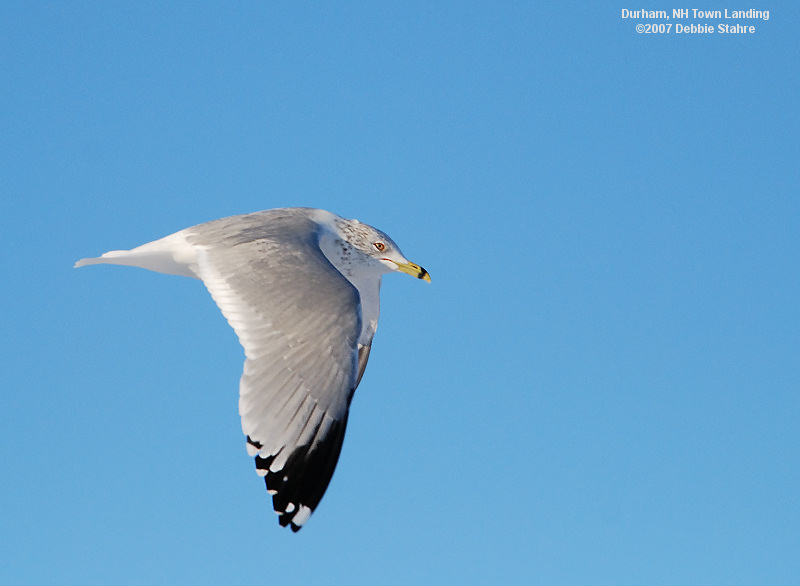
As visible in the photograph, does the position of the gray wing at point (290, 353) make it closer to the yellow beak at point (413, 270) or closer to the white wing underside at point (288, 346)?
the white wing underside at point (288, 346)

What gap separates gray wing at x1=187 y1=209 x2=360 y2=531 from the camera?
4.51 metres

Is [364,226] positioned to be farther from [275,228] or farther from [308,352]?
[308,352]

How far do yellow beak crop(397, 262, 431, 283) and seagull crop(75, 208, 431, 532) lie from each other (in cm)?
90

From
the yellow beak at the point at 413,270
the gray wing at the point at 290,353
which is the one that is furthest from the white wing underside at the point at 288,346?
the yellow beak at the point at 413,270

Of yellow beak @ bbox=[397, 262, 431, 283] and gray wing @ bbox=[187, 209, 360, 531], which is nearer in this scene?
gray wing @ bbox=[187, 209, 360, 531]

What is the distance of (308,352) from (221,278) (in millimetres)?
737

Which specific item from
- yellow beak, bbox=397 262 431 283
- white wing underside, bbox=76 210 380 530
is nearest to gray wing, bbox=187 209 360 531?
white wing underside, bbox=76 210 380 530

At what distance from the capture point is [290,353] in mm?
4719

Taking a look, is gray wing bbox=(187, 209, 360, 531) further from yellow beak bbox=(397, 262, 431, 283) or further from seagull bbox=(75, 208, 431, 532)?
yellow beak bbox=(397, 262, 431, 283)

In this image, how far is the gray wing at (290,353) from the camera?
4.51 meters

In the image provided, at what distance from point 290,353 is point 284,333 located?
0.13m

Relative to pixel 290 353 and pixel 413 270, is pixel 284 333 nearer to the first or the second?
pixel 290 353

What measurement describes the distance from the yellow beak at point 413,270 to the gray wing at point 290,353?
130 cm

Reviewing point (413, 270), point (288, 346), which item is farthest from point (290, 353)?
point (413, 270)
